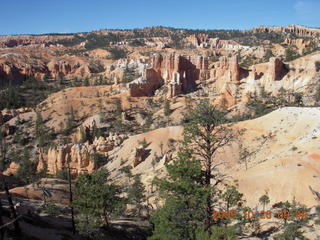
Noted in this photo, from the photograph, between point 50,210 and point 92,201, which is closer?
point 92,201

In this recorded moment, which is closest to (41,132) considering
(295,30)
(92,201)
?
(92,201)

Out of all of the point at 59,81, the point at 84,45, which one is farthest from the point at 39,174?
the point at 84,45

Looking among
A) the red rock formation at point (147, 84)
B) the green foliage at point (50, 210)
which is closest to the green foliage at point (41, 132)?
the red rock formation at point (147, 84)

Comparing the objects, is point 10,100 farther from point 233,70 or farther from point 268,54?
point 268,54

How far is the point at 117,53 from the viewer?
15100cm

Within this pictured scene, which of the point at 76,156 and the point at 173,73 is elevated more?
the point at 173,73

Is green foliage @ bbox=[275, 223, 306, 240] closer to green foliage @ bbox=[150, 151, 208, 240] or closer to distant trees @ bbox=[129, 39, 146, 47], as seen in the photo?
green foliage @ bbox=[150, 151, 208, 240]

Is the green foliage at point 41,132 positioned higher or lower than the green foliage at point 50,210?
higher

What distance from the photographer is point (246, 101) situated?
61125 millimetres

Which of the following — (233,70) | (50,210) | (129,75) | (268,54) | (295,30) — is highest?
(295,30)

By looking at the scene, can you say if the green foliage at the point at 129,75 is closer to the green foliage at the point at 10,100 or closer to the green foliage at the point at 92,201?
the green foliage at the point at 10,100

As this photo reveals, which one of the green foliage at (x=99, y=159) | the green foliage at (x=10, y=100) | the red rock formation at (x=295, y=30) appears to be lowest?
the green foliage at (x=99, y=159)

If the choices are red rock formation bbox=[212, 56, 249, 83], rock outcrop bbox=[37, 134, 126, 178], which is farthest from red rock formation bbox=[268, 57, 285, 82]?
rock outcrop bbox=[37, 134, 126, 178]

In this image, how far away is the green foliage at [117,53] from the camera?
5709 inches
